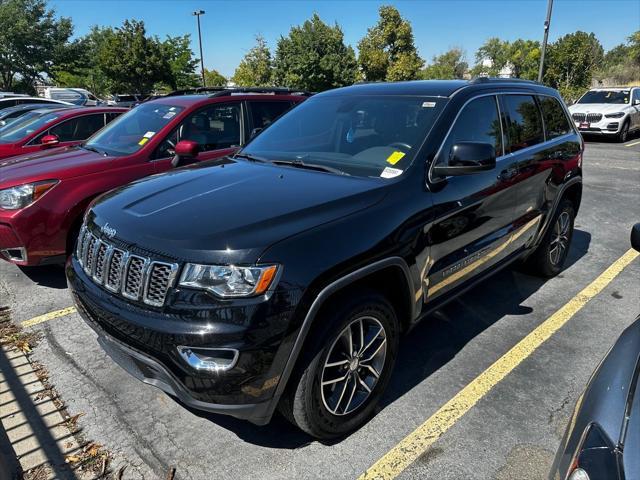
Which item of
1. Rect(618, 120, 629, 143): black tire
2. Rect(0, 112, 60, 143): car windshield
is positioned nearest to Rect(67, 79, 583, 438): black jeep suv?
Rect(0, 112, 60, 143): car windshield

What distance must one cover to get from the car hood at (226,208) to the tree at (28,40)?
39.7m

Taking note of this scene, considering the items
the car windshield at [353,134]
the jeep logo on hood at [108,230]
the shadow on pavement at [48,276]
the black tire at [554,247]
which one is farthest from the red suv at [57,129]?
the black tire at [554,247]

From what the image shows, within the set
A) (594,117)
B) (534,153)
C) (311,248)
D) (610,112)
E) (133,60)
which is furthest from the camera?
(133,60)

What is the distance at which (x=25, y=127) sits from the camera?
25.3ft

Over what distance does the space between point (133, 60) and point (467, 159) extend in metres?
39.0

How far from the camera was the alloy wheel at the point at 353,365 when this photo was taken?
248cm

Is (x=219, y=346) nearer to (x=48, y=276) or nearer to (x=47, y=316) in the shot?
(x=47, y=316)

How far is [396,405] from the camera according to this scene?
293 centimetres

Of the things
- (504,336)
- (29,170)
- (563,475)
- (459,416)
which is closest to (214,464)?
(459,416)

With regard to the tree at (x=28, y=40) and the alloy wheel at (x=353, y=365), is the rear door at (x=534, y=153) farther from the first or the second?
the tree at (x=28, y=40)

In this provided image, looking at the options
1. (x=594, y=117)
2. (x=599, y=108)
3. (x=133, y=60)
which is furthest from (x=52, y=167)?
(x=133, y=60)

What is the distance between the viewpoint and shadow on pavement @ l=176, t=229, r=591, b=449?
8.88ft

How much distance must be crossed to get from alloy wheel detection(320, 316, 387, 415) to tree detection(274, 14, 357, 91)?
4100 centimetres

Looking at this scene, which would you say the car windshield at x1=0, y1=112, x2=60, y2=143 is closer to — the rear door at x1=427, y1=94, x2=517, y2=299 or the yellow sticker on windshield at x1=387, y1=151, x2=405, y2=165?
the yellow sticker on windshield at x1=387, y1=151, x2=405, y2=165
